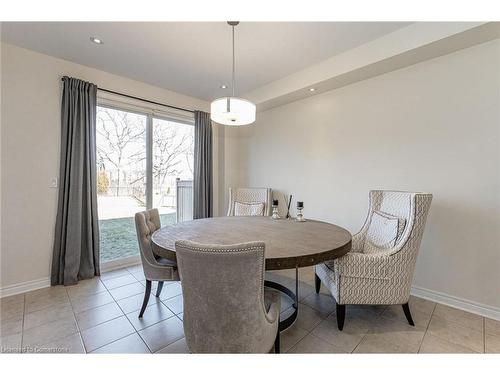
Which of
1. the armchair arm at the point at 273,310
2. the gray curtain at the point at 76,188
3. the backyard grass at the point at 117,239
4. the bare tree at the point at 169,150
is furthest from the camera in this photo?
the bare tree at the point at 169,150

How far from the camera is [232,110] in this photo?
1.98m

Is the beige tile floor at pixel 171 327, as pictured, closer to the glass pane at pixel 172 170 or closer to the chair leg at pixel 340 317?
the chair leg at pixel 340 317

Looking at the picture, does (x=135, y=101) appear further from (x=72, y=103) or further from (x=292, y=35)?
(x=292, y=35)

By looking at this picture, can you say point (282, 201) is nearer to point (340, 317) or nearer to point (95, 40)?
point (340, 317)

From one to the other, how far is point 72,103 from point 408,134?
379cm

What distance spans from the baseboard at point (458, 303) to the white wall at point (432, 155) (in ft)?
0.13

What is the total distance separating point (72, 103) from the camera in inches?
102

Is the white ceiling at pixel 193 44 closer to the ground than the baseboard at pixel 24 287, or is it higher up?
higher up

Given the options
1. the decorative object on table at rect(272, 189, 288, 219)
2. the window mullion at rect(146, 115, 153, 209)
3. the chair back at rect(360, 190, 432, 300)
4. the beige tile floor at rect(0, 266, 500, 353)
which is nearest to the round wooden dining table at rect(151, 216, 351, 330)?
the beige tile floor at rect(0, 266, 500, 353)

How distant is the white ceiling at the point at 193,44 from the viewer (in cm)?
206

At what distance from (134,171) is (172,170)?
23.7 inches

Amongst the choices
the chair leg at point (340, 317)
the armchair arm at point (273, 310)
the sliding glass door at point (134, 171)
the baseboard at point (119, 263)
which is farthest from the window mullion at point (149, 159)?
the chair leg at point (340, 317)

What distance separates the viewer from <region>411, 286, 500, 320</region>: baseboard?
1936 millimetres
